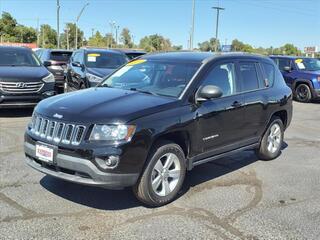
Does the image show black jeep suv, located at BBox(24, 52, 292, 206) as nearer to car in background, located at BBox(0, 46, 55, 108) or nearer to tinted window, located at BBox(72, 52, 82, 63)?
car in background, located at BBox(0, 46, 55, 108)

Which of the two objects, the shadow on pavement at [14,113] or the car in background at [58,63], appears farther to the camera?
the car in background at [58,63]

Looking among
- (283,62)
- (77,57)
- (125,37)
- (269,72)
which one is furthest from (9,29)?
(269,72)

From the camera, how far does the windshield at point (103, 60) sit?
503 inches

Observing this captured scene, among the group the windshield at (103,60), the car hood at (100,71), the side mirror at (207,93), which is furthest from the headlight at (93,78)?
the side mirror at (207,93)

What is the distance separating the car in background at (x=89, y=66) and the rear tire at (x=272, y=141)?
564 centimetres

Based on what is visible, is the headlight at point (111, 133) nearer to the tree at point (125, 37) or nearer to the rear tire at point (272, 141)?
the rear tire at point (272, 141)

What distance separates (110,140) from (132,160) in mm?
308

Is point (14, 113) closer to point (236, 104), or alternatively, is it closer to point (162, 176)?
point (236, 104)

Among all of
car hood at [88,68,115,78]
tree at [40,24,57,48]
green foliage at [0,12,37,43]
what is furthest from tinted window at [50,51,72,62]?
tree at [40,24,57,48]

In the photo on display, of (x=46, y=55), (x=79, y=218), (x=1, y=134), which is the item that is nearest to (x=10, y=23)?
(x=46, y=55)

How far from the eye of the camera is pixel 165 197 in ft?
16.6

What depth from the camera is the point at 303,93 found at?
58.2 feet

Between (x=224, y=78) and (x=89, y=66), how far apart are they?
23.6 ft

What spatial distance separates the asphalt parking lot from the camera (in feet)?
14.2
